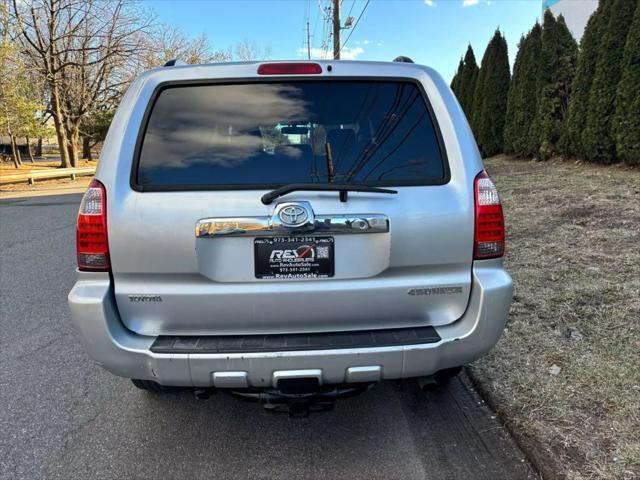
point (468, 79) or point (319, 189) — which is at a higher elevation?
point (468, 79)

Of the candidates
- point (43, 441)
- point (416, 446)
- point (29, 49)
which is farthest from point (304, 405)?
point (29, 49)

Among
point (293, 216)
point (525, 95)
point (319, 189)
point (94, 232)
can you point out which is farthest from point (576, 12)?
point (94, 232)

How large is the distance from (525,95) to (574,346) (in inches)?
470

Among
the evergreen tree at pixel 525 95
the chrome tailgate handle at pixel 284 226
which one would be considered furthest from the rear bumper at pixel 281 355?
the evergreen tree at pixel 525 95

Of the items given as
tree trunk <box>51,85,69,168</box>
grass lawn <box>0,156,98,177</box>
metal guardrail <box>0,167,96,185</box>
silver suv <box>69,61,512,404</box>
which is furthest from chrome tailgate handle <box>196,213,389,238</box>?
grass lawn <box>0,156,98,177</box>

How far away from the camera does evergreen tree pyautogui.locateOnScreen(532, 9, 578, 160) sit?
12180 mm

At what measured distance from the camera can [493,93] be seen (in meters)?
16.0

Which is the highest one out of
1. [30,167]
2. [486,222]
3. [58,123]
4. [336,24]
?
[336,24]

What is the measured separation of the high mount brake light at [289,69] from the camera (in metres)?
2.33

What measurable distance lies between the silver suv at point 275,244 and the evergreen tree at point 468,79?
704 inches

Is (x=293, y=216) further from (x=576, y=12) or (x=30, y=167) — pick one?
(x=30, y=167)

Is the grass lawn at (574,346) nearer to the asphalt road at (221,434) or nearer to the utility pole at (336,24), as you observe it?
the asphalt road at (221,434)

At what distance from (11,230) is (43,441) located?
308 inches

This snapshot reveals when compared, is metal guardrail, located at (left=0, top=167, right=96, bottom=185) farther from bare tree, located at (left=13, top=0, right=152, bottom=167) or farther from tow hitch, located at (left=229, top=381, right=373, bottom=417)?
tow hitch, located at (left=229, top=381, right=373, bottom=417)
